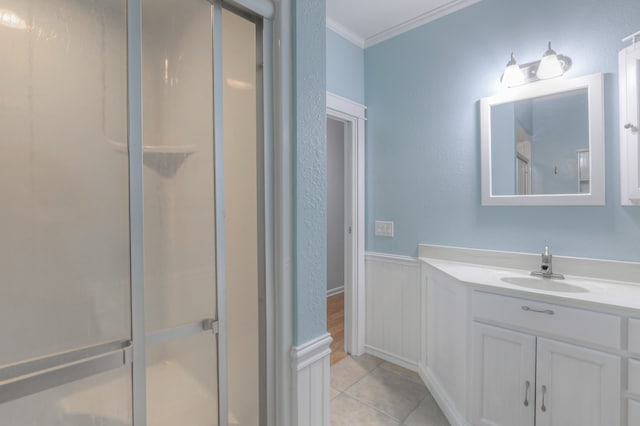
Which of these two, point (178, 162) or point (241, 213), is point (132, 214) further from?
point (241, 213)

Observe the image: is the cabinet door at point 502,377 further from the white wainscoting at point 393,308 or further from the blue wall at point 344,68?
the blue wall at point 344,68

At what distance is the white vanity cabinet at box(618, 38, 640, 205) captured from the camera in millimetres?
1463

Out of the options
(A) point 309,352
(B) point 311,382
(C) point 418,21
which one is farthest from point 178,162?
(C) point 418,21

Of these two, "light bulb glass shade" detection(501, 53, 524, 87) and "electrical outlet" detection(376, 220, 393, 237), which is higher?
"light bulb glass shade" detection(501, 53, 524, 87)

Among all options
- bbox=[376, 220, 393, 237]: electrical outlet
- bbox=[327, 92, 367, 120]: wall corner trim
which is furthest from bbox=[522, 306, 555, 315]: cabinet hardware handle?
bbox=[327, 92, 367, 120]: wall corner trim

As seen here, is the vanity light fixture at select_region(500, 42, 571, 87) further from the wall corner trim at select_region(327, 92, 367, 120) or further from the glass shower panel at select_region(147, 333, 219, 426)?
the glass shower panel at select_region(147, 333, 219, 426)

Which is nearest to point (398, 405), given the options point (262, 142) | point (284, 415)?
point (284, 415)

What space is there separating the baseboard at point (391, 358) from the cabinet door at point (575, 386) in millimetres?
991

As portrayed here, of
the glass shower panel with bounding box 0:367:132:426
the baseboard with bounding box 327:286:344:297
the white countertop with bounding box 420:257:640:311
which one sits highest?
the white countertop with bounding box 420:257:640:311

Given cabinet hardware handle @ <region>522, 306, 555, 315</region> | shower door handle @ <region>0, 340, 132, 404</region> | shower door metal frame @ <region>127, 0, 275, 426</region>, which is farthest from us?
cabinet hardware handle @ <region>522, 306, 555, 315</region>

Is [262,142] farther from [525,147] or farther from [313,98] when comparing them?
[525,147]

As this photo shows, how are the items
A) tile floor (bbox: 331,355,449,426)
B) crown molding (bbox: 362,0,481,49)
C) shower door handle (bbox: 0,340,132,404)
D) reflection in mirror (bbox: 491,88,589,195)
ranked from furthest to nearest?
crown molding (bbox: 362,0,481,49), tile floor (bbox: 331,355,449,426), reflection in mirror (bbox: 491,88,589,195), shower door handle (bbox: 0,340,132,404)

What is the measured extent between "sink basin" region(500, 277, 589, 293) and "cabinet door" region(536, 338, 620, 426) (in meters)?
0.35

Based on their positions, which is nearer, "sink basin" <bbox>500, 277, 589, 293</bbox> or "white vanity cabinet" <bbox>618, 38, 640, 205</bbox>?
"white vanity cabinet" <bbox>618, 38, 640, 205</bbox>
